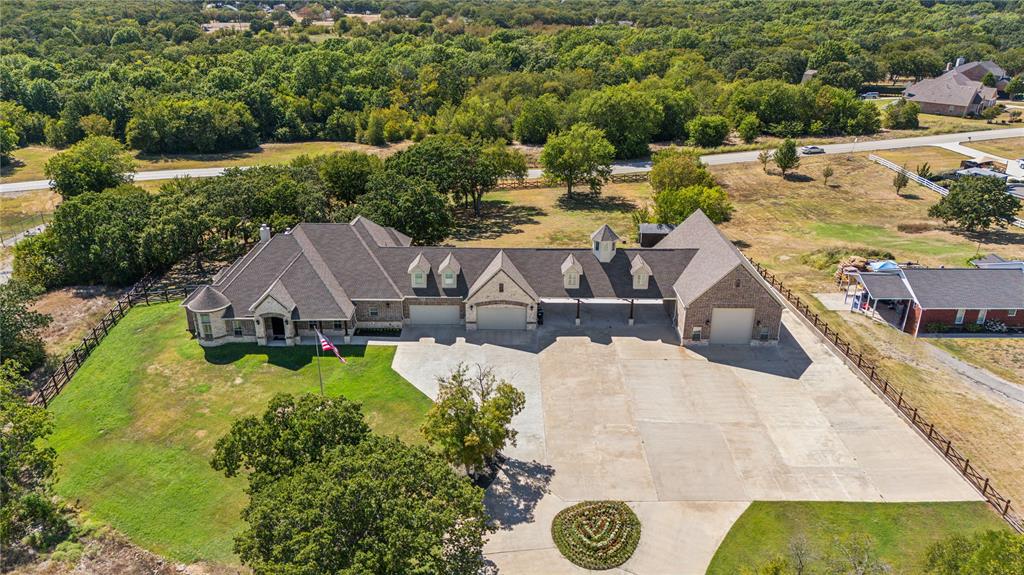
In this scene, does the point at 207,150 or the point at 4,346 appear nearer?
the point at 4,346

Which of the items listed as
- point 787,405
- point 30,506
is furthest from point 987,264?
point 30,506

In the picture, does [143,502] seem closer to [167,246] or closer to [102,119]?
[167,246]

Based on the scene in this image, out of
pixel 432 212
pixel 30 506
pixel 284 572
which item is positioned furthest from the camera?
pixel 432 212

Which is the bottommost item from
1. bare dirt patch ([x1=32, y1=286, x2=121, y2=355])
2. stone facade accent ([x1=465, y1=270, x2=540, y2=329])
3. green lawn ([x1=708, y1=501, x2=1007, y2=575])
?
green lawn ([x1=708, y1=501, x2=1007, y2=575])

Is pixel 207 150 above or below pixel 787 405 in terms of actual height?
above

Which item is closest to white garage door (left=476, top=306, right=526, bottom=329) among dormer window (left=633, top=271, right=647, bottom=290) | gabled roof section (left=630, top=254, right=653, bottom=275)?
dormer window (left=633, top=271, right=647, bottom=290)

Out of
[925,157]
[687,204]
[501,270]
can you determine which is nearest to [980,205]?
[687,204]

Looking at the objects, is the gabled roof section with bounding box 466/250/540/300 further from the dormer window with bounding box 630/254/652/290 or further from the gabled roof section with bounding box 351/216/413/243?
the gabled roof section with bounding box 351/216/413/243
